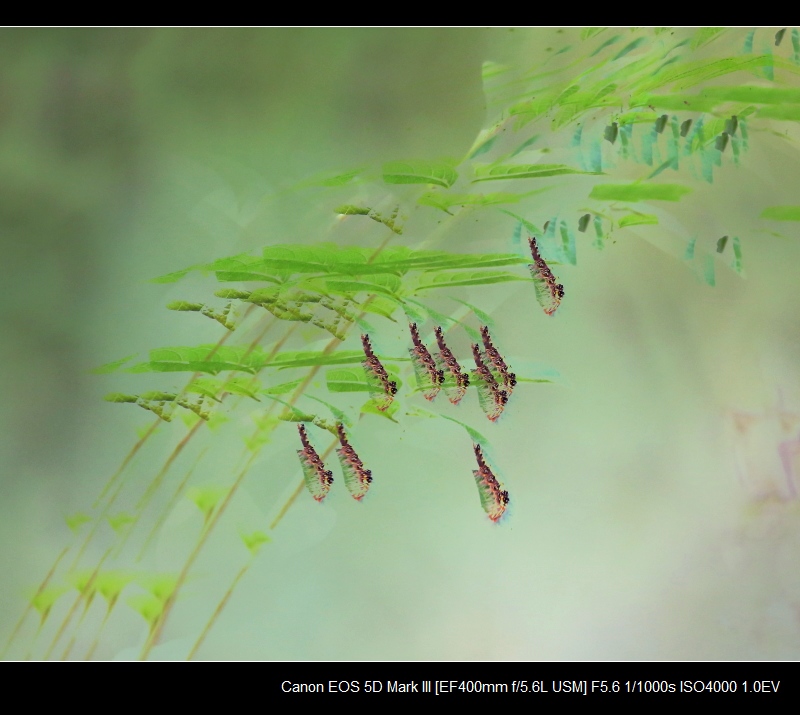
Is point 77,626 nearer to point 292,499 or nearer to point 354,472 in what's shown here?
point 292,499

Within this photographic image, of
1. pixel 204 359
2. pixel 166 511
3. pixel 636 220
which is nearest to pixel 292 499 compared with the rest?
pixel 166 511

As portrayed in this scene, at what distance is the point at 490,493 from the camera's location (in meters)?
1.75

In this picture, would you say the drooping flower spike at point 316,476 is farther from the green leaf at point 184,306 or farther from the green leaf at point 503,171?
the green leaf at point 503,171

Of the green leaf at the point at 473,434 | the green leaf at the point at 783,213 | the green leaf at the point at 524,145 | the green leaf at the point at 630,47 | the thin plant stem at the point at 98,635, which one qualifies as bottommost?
the thin plant stem at the point at 98,635

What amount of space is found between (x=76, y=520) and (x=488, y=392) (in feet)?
3.54

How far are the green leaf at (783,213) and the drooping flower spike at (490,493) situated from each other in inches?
37.7

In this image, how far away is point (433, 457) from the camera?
5.81ft

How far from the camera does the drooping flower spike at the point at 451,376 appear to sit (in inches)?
69.7

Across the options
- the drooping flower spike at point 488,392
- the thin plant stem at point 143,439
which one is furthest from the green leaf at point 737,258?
the thin plant stem at point 143,439

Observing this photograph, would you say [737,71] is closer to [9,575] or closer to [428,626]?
[428,626]

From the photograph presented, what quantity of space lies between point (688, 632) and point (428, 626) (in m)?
0.64

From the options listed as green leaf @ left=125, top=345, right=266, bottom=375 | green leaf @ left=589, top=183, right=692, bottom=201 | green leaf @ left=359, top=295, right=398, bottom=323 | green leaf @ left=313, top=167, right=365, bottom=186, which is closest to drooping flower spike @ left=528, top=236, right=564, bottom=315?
green leaf @ left=589, top=183, right=692, bottom=201

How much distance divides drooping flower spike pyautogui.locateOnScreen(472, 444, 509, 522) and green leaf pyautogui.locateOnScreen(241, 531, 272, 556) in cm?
55

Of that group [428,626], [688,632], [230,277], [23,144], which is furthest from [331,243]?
Answer: [688,632]
